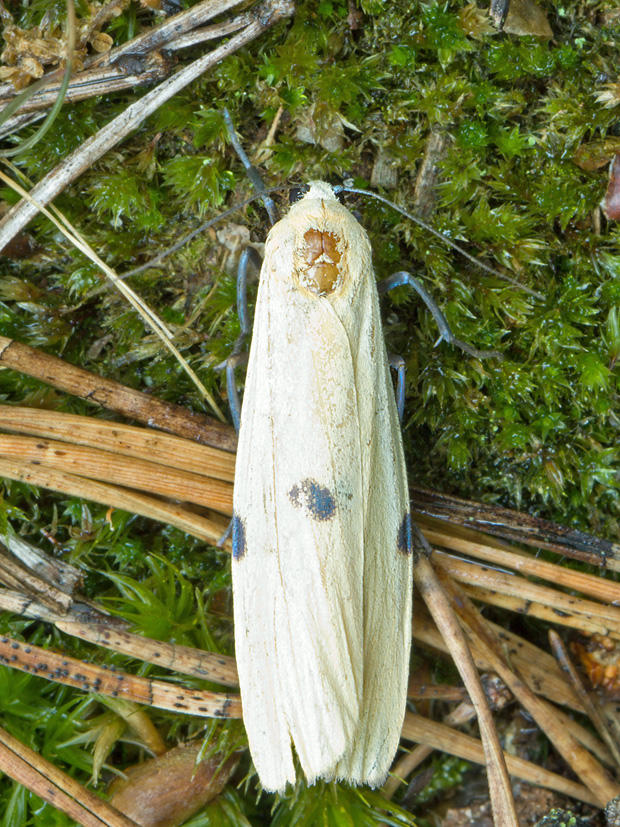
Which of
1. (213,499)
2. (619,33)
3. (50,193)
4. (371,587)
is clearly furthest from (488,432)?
(50,193)

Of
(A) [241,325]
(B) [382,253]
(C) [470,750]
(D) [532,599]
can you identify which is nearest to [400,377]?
(B) [382,253]

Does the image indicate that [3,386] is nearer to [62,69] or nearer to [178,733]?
[62,69]

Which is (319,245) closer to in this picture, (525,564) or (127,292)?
(127,292)

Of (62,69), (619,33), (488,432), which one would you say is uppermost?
(62,69)

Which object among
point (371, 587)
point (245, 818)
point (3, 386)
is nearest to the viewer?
point (371, 587)

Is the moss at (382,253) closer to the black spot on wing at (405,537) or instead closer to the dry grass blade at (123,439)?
the dry grass blade at (123,439)

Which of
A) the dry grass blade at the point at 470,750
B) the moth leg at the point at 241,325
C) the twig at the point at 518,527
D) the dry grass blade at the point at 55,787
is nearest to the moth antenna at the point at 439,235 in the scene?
the moth leg at the point at 241,325
